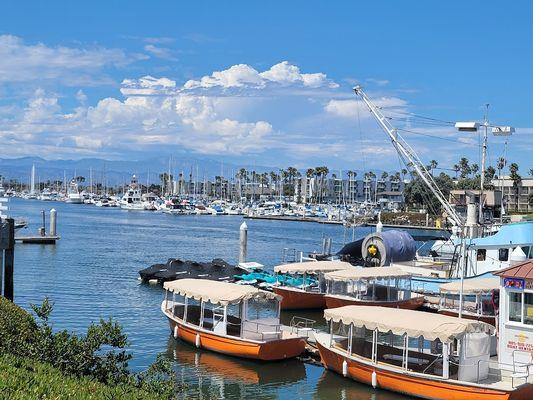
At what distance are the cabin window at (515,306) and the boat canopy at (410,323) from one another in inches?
32.6

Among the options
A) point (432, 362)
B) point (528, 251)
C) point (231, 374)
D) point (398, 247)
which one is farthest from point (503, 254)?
point (231, 374)

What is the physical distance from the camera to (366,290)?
39.0 m

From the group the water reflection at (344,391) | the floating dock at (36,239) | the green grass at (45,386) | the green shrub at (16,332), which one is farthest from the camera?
the floating dock at (36,239)

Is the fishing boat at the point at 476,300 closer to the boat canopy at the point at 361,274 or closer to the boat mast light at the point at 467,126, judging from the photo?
the boat canopy at the point at 361,274

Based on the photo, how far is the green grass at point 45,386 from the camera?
1102 centimetres

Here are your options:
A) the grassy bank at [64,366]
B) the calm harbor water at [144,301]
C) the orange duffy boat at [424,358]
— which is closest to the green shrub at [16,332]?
the grassy bank at [64,366]

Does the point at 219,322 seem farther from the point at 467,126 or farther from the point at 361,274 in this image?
the point at 467,126

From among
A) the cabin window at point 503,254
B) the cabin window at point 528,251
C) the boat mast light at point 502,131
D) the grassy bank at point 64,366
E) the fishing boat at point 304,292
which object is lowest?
the fishing boat at point 304,292

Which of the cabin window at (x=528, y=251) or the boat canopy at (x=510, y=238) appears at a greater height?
the boat canopy at (x=510, y=238)

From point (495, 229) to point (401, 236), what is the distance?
22.8ft

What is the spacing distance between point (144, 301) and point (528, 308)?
2704cm

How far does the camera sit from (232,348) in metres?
27.5

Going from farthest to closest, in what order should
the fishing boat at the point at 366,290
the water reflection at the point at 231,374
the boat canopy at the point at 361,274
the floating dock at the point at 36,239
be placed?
1. the floating dock at the point at 36,239
2. the fishing boat at the point at 366,290
3. the boat canopy at the point at 361,274
4. the water reflection at the point at 231,374

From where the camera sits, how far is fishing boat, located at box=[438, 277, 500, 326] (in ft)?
112
